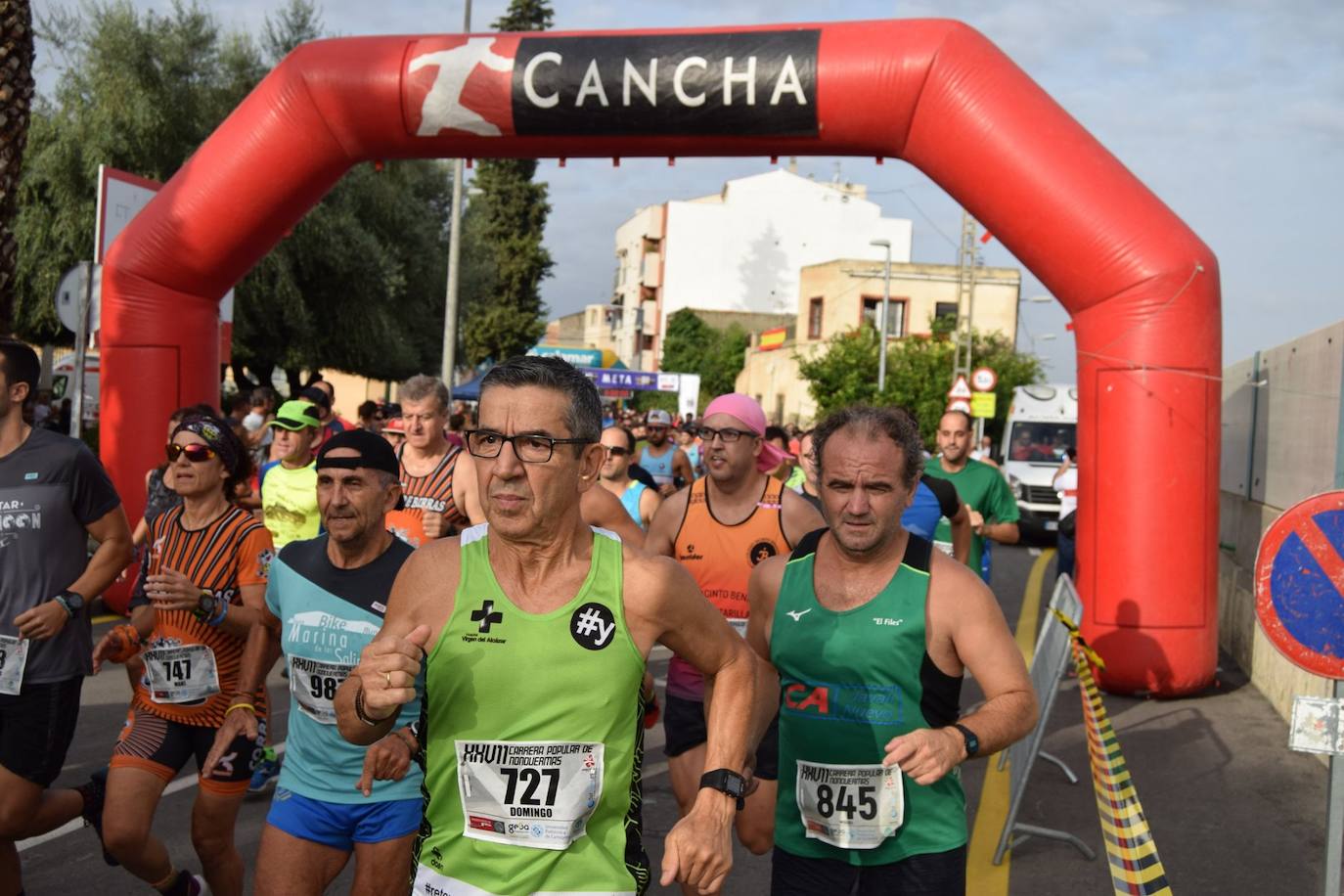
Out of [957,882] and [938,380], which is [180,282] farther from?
[938,380]

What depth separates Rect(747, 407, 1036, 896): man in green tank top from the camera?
3.34m

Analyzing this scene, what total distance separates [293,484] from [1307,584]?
16.7 feet

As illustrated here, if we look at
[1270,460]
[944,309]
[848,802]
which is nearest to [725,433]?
[848,802]

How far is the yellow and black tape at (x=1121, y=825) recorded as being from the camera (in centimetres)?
427

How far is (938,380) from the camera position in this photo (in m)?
41.8

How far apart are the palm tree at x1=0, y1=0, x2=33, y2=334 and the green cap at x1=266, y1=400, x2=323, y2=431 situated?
12.5 ft

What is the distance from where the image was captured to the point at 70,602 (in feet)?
15.1

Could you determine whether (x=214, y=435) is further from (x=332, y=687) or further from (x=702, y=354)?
→ (x=702, y=354)

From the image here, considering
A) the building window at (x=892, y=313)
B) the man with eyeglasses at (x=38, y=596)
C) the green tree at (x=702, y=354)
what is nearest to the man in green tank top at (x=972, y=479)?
the man with eyeglasses at (x=38, y=596)

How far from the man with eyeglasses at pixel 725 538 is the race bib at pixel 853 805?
1.48 meters

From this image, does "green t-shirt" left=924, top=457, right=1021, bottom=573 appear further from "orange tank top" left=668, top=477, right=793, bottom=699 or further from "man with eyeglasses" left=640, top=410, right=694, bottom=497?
"man with eyeglasses" left=640, top=410, right=694, bottom=497

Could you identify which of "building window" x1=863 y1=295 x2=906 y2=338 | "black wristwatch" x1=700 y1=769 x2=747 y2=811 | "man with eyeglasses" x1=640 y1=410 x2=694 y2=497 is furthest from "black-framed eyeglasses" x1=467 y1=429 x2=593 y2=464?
"building window" x1=863 y1=295 x2=906 y2=338

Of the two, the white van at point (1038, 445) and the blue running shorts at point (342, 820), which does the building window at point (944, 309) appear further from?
the blue running shorts at point (342, 820)

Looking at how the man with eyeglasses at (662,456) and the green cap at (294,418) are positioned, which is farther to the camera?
the man with eyeglasses at (662,456)
